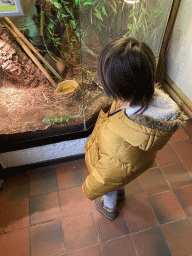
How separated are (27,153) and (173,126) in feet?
4.50

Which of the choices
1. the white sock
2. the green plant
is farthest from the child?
the green plant

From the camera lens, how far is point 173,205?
171 cm

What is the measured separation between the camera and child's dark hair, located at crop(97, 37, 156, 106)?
0.75 metres

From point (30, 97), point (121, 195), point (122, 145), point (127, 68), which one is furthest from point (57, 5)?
point (121, 195)

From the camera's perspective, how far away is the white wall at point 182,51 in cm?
223

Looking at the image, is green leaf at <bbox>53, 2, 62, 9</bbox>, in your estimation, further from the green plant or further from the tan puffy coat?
the tan puffy coat

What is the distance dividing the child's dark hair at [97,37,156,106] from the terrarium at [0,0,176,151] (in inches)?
23.8

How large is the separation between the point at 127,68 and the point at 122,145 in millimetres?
379

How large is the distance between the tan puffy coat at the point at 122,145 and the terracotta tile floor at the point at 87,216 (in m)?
0.51

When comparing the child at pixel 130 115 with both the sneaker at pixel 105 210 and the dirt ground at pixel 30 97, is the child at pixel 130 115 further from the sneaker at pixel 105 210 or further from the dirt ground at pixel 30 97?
the dirt ground at pixel 30 97

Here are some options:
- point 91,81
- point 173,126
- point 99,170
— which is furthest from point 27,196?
point 173,126

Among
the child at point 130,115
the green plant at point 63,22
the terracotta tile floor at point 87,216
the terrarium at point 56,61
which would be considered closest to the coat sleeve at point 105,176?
the child at point 130,115

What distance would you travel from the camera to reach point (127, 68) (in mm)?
761

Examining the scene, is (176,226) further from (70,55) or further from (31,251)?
(70,55)
